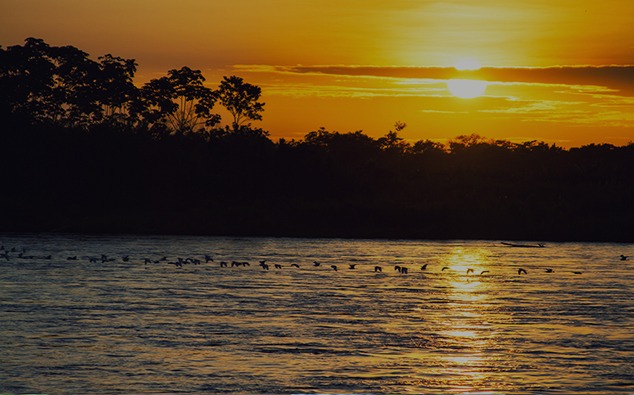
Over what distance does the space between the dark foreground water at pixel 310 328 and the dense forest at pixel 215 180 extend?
4043 centimetres

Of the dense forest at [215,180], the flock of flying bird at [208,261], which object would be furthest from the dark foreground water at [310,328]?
the dense forest at [215,180]

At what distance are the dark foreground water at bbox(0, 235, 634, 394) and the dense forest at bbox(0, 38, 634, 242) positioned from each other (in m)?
40.4

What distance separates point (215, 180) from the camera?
114312mm

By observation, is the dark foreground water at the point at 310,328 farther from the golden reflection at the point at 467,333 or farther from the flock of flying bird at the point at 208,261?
the flock of flying bird at the point at 208,261

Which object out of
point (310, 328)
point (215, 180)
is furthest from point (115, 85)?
point (310, 328)

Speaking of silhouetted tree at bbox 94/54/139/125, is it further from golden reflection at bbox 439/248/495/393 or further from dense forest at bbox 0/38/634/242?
golden reflection at bbox 439/248/495/393

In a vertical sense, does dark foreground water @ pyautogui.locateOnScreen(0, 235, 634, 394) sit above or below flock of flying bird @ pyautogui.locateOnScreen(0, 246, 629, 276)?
below

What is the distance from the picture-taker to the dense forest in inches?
4173

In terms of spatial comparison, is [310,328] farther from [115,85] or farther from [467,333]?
[115,85]

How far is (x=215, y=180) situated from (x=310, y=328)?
8154 centimetres

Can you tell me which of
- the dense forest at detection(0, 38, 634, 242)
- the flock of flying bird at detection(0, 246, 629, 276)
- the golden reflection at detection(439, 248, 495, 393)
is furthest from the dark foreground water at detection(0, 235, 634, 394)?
the dense forest at detection(0, 38, 634, 242)

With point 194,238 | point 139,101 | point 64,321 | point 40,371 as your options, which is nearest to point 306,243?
point 194,238

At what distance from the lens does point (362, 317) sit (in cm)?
3738

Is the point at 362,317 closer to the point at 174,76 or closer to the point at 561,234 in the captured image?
the point at 561,234
